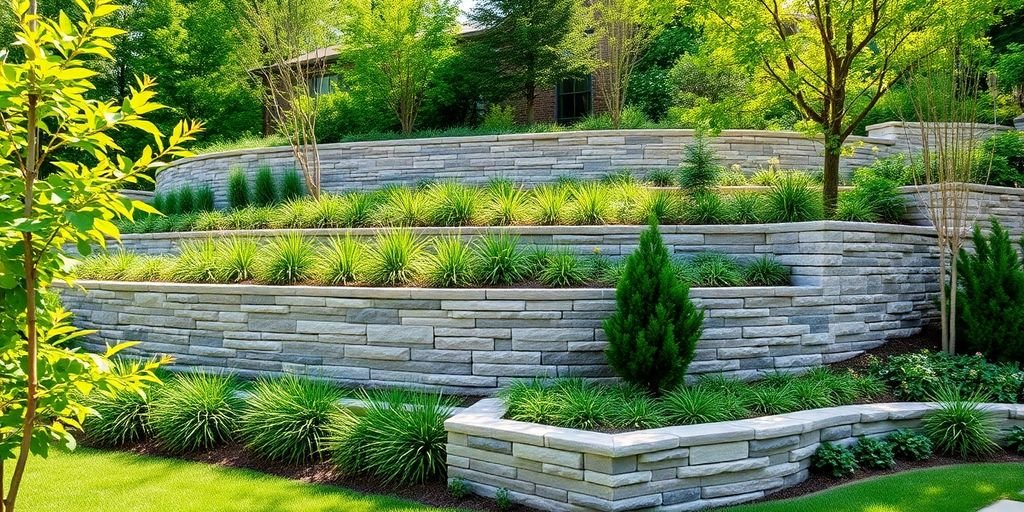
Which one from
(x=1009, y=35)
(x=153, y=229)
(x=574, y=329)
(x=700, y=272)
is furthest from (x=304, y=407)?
(x=1009, y=35)

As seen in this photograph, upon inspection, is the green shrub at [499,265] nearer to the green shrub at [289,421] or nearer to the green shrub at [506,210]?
the green shrub at [506,210]

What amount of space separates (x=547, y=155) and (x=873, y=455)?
6951 mm

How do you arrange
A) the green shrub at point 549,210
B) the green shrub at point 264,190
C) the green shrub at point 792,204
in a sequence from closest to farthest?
the green shrub at point 792,204 → the green shrub at point 549,210 → the green shrub at point 264,190

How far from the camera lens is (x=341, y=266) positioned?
639cm

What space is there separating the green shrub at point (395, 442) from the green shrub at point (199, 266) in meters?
2.96

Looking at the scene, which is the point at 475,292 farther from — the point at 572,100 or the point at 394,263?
the point at 572,100

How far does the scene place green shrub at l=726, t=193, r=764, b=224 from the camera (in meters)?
6.99

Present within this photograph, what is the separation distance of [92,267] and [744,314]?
25.7 feet

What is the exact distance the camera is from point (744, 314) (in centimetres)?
568

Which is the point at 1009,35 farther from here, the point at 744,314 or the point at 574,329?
the point at 574,329

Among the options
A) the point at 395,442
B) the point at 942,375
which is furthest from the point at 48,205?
the point at 942,375

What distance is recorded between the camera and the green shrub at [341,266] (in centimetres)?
633

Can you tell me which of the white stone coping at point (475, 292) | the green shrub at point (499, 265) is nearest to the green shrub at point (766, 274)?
the white stone coping at point (475, 292)

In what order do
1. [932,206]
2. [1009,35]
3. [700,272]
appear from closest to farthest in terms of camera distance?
[700,272] < [932,206] < [1009,35]
